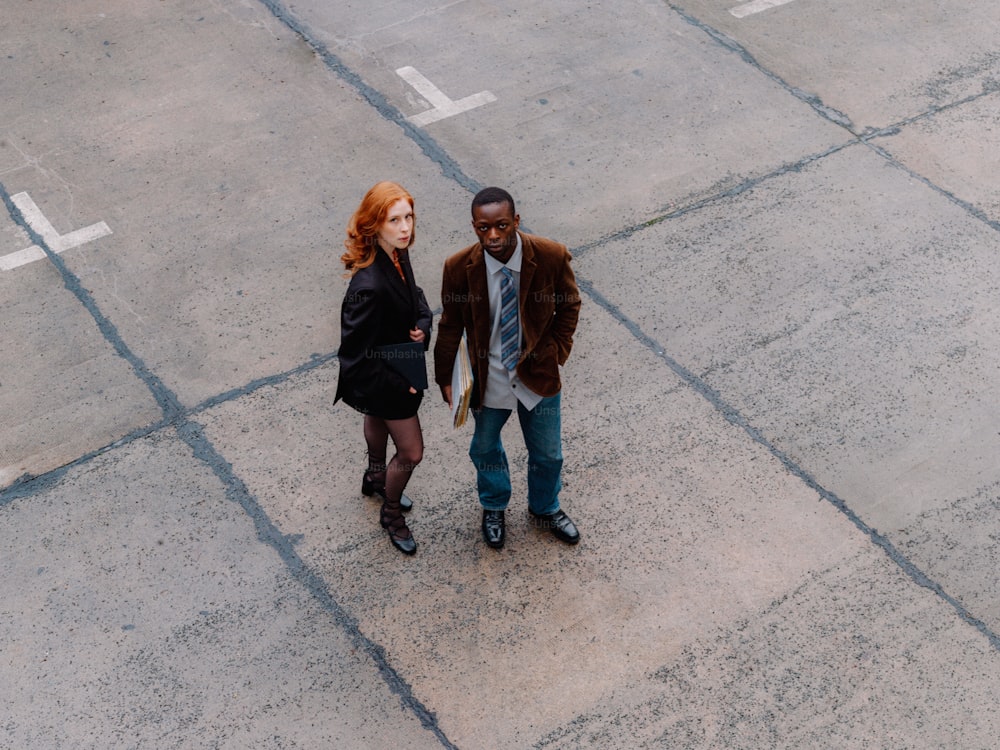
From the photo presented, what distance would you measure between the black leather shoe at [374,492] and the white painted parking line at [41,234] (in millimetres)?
2786

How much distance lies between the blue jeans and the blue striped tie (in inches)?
10.4

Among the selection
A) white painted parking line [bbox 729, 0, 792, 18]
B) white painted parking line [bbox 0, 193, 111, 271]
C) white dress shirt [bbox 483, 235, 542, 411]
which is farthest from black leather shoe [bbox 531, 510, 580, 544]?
white painted parking line [bbox 729, 0, 792, 18]

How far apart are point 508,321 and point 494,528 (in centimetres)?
114

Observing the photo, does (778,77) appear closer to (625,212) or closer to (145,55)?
(625,212)

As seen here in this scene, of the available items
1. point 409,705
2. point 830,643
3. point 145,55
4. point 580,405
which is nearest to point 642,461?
point 580,405

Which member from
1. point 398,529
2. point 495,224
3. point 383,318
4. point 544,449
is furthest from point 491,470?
point 495,224

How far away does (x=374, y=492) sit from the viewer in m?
5.74

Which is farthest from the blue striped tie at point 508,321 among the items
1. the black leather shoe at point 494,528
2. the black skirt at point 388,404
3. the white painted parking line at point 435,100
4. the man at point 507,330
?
the white painted parking line at point 435,100

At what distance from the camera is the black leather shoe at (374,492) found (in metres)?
5.67

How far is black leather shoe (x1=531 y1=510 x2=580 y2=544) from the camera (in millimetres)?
5520

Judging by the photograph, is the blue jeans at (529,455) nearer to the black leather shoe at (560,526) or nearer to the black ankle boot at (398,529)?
the black leather shoe at (560,526)

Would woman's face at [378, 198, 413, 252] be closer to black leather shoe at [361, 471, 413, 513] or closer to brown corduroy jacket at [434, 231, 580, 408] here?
brown corduroy jacket at [434, 231, 580, 408]

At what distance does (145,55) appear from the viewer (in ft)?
29.2

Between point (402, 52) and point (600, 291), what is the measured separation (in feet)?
10.3
